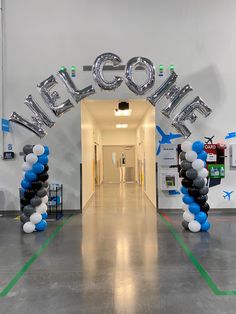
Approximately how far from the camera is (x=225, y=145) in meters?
6.30

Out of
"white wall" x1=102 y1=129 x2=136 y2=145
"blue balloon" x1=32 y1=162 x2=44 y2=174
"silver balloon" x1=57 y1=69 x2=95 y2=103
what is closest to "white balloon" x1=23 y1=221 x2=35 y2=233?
"blue balloon" x1=32 y1=162 x2=44 y2=174

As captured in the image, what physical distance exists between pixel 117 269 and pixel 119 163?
38.4 ft

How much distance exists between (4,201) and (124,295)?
4.72 metres

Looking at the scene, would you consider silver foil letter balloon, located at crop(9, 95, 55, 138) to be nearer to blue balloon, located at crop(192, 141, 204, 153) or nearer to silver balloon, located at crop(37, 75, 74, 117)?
silver balloon, located at crop(37, 75, 74, 117)

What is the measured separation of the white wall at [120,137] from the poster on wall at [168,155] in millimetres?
8319

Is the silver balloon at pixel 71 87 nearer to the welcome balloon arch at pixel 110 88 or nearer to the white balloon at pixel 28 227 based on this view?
the welcome balloon arch at pixel 110 88

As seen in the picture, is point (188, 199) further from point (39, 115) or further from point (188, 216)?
point (39, 115)

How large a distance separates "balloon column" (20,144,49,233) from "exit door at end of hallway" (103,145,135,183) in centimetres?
992

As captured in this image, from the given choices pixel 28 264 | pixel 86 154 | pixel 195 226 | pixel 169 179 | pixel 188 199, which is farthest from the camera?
pixel 86 154

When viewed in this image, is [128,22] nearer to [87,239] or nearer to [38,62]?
[38,62]

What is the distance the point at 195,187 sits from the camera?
462cm

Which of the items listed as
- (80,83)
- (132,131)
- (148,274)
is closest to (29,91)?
(80,83)

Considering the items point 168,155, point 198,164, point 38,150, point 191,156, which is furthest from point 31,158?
point 168,155

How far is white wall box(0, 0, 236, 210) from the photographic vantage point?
6.34 metres
